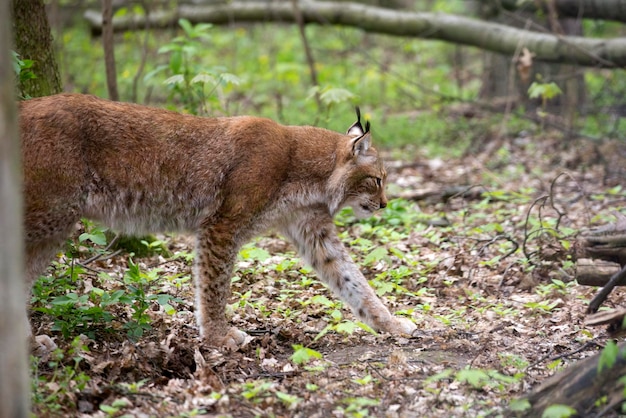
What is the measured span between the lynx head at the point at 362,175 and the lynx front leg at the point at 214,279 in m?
1.17

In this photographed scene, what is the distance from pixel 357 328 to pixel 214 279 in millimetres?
1231

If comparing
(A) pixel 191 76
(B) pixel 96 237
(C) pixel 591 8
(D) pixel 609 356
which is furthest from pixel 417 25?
(D) pixel 609 356

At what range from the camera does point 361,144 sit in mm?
6328

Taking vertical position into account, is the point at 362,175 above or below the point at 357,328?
above

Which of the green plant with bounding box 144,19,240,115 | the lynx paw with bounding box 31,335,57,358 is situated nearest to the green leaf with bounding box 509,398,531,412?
the lynx paw with bounding box 31,335,57,358

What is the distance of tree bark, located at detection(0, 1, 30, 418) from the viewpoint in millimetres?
2822

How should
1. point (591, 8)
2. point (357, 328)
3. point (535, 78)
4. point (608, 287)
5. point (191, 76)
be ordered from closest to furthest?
point (608, 287), point (357, 328), point (191, 76), point (591, 8), point (535, 78)

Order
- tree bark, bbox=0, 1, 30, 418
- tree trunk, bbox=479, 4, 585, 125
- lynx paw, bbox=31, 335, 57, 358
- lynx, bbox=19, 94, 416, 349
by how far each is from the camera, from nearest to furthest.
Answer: tree bark, bbox=0, 1, 30, 418 < lynx paw, bbox=31, 335, 57, 358 < lynx, bbox=19, 94, 416, 349 < tree trunk, bbox=479, 4, 585, 125

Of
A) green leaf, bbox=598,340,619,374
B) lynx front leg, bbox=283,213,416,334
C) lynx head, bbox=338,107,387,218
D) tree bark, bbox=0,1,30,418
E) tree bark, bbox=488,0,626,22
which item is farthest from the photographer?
tree bark, bbox=488,0,626,22

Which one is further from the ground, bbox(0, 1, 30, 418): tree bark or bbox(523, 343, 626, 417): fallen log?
bbox(0, 1, 30, 418): tree bark

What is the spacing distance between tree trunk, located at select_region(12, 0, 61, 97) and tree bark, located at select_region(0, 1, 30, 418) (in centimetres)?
403

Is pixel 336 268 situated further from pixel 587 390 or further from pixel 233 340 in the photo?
pixel 587 390

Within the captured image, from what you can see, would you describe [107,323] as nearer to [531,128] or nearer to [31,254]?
[31,254]

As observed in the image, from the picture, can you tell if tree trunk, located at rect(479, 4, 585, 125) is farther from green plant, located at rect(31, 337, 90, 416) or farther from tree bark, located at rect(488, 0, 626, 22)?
green plant, located at rect(31, 337, 90, 416)
